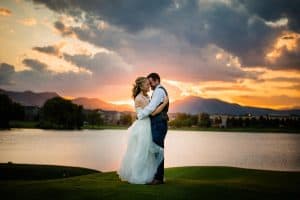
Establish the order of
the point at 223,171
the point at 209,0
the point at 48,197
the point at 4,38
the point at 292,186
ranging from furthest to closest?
the point at 209,0 → the point at 4,38 → the point at 223,171 → the point at 292,186 → the point at 48,197

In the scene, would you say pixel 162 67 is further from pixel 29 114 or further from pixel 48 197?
pixel 29 114

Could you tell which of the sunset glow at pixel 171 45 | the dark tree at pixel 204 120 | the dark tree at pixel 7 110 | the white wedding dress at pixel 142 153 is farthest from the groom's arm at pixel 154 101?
the dark tree at pixel 204 120

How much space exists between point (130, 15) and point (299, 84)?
2216 cm

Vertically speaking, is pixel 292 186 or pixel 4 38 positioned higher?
pixel 4 38

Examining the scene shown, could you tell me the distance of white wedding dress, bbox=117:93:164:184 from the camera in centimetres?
1065

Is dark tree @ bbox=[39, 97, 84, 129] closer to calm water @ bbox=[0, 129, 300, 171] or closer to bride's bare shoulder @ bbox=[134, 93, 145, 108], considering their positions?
calm water @ bbox=[0, 129, 300, 171]

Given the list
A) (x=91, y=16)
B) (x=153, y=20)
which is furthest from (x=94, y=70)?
(x=153, y=20)

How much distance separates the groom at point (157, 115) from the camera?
34.6 feet

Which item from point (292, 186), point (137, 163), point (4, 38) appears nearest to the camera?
point (137, 163)

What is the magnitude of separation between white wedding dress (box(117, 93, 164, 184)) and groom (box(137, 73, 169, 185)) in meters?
0.11

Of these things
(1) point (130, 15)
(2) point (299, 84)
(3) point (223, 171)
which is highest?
(1) point (130, 15)

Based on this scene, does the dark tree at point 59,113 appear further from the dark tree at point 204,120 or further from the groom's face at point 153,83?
the groom's face at point 153,83

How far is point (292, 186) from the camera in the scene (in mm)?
12133

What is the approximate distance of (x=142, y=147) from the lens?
A: 10.7m
